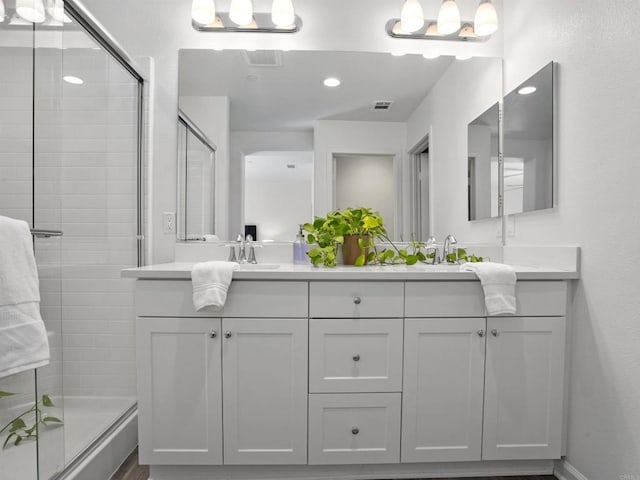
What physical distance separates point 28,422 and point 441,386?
1.43 m

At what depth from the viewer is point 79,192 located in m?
1.61

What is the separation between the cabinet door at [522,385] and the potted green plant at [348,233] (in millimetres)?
608

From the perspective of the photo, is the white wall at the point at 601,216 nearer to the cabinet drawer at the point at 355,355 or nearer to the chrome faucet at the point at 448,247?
the chrome faucet at the point at 448,247

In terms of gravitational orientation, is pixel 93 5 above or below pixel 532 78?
above

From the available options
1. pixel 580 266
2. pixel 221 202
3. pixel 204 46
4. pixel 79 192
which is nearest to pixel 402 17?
pixel 204 46

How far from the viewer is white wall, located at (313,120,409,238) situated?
74.4 inches

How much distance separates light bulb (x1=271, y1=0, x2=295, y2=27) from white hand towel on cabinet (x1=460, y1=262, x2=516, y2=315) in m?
1.47

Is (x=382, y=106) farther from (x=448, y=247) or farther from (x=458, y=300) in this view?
(x=458, y=300)

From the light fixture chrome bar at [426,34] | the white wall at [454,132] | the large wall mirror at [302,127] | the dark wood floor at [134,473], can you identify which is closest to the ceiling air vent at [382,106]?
the large wall mirror at [302,127]

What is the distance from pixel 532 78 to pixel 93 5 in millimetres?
2156

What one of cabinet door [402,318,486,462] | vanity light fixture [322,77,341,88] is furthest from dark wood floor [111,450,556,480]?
vanity light fixture [322,77,341,88]

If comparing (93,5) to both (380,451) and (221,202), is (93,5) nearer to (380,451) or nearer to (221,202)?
(221,202)

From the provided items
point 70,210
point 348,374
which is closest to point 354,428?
point 348,374

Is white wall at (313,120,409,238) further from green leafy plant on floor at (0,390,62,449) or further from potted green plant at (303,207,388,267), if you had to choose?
green leafy plant on floor at (0,390,62,449)
